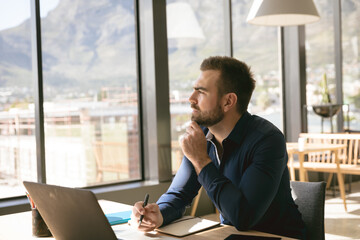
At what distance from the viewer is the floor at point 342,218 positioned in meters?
3.67

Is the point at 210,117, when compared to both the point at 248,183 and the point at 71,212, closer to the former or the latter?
the point at 248,183

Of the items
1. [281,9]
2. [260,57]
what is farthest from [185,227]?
[260,57]

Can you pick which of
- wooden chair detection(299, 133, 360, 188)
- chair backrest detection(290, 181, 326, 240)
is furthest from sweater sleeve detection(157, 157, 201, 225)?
wooden chair detection(299, 133, 360, 188)

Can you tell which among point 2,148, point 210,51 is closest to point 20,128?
point 2,148

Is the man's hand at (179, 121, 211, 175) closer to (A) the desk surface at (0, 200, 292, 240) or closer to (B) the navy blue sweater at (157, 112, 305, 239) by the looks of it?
(B) the navy blue sweater at (157, 112, 305, 239)

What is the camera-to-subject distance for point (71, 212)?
1167 millimetres

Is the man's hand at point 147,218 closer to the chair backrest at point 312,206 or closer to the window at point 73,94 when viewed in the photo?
the chair backrest at point 312,206

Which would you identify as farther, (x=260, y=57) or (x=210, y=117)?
(x=260, y=57)

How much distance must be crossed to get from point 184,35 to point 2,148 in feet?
6.93

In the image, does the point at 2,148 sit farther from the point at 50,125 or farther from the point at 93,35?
the point at 93,35

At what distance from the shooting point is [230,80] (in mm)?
1762

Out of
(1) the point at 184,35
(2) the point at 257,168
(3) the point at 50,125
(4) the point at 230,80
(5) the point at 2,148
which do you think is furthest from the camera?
(1) the point at 184,35

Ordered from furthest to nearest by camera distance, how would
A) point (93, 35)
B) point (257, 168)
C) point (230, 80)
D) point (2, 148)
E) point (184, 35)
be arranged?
1. point (184, 35)
2. point (93, 35)
3. point (2, 148)
4. point (230, 80)
5. point (257, 168)

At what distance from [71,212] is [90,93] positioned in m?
2.76
